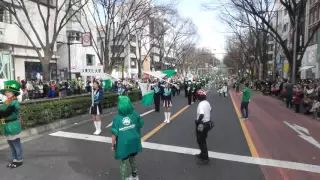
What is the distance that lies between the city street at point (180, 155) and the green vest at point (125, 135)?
3.01 ft

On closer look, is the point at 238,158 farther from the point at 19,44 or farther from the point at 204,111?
the point at 19,44

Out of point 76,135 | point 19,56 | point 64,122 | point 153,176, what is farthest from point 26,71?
point 153,176

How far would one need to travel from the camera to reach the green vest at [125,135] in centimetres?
430

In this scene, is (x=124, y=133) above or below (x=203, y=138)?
above

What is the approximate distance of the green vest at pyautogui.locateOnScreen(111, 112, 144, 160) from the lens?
4.30 metres

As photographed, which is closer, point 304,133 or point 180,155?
point 180,155

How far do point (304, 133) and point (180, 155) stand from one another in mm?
5081

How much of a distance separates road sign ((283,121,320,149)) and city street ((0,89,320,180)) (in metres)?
0.03

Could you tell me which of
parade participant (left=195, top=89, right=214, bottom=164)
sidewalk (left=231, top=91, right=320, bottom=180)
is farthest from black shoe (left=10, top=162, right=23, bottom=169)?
sidewalk (left=231, top=91, right=320, bottom=180)

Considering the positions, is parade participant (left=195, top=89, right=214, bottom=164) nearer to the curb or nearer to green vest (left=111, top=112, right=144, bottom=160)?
green vest (left=111, top=112, right=144, bottom=160)

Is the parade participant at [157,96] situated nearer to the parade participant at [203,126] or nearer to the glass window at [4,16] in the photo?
the parade participant at [203,126]

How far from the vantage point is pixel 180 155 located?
6336 mm

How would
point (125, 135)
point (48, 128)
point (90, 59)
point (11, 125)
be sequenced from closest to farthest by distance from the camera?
point (125, 135), point (11, 125), point (48, 128), point (90, 59)

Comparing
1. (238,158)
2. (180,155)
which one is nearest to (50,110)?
(180,155)
